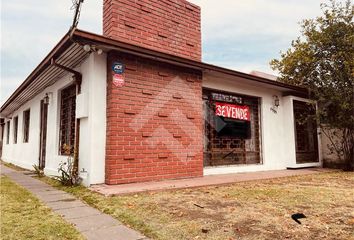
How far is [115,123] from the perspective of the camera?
581 centimetres

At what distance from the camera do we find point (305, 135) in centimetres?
1087

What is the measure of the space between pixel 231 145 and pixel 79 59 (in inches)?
193

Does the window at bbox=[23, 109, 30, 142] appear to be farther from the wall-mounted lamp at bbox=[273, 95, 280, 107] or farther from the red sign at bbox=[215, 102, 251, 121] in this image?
the wall-mounted lamp at bbox=[273, 95, 280, 107]

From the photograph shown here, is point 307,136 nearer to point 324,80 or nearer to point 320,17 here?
point 324,80

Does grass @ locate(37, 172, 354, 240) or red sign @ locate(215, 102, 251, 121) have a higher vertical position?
red sign @ locate(215, 102, 251, 121)

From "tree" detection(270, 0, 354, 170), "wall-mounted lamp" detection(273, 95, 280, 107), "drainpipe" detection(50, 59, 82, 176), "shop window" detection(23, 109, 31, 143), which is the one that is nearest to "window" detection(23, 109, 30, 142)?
"shop window" detection(23, 109, 31, 143)

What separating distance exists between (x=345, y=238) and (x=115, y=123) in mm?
4394

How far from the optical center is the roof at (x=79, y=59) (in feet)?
17.8

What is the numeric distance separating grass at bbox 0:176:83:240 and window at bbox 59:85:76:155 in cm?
293

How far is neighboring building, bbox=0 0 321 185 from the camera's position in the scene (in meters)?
5.88

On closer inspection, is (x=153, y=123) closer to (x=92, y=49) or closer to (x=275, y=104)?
(x=92, y=49)

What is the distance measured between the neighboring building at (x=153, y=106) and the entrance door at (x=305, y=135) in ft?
0.25

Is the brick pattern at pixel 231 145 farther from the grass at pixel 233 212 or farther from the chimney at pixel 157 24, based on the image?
Answer: the grass at pixel 233 212

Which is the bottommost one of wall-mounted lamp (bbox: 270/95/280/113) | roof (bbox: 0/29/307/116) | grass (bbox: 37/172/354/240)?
grass (bbox: 37/172/354/240)
